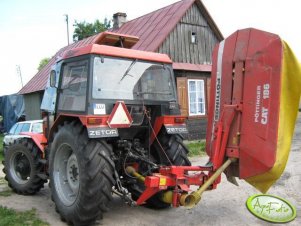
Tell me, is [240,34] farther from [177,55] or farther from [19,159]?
[177,55]

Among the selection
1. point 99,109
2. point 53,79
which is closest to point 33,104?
point 53,79

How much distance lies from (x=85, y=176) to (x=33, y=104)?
1617 cm

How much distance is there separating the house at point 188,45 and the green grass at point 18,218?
931 centimetres


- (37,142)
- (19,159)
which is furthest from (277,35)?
(19,159)

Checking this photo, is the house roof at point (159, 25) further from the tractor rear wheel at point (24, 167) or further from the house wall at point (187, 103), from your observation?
the tractor rear wheel at point (24, 167)

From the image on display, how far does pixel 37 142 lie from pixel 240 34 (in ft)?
13.3

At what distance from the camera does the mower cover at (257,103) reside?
14.3 feet

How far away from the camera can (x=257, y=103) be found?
4535 millimetres

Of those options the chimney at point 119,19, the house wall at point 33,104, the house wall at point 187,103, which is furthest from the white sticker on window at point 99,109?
the house wall at point 33,104

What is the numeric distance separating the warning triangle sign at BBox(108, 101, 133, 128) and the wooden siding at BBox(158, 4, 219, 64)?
946cm

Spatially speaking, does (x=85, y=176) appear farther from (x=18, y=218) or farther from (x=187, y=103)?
(x=187, y=103)

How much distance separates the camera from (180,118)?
6047 millimetres

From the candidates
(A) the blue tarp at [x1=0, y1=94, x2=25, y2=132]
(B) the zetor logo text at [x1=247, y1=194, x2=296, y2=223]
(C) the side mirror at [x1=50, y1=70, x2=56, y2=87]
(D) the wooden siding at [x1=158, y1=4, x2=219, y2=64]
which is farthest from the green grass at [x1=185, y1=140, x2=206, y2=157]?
Result: (A) the blue tarp at [x1=0, y1=94, x2=25, y2=132]

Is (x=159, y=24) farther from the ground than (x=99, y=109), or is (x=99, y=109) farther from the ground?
(x=159, y=24)
